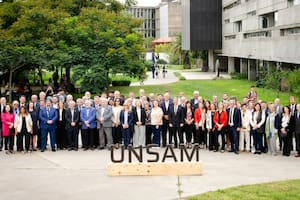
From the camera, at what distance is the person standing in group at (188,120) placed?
17.7 meters

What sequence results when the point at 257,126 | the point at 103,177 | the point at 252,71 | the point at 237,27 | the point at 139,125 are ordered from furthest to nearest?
the point at 237,27
the point at 252,71
the point at 139,125
the point at 257,126
the point at 103,177

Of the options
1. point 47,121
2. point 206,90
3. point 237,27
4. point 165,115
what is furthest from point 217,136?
point 237,27

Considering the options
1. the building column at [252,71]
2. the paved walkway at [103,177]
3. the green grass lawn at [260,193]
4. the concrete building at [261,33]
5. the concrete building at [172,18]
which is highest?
the concrete building at [172,18]

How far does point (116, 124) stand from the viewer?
17.5 m

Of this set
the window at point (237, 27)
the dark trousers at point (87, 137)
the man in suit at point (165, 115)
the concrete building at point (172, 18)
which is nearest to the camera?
the dark trousers at point (87, 137)

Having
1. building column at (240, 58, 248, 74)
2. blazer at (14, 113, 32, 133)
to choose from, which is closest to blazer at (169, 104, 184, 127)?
blazer at (14, 113, 32, 133)

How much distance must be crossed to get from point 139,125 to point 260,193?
23.1 feet

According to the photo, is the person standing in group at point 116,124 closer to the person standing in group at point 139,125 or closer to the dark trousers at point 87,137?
the person standing in group at point 139,125

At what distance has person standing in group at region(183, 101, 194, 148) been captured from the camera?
17.7m

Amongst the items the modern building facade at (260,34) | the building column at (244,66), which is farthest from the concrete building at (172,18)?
the building column at (244,66)

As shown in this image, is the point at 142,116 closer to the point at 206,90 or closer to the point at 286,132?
the point at 286,132

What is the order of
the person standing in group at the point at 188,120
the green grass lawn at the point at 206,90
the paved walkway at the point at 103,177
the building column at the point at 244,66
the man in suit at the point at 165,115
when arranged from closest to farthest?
the paved walkway at the point at 103,177 → the person standing in group at the point at 188,120 → the man in suit at the point at 165,115 → the green grass lawn at the point at 206,90 → the building column at the point at 244,66

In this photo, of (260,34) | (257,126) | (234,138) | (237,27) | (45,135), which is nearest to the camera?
(257,126)

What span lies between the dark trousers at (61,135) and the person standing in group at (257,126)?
6.35m
